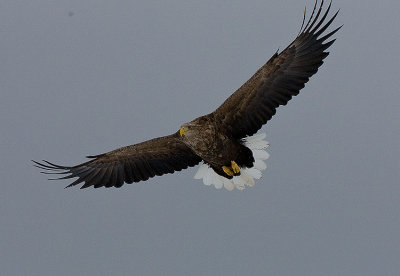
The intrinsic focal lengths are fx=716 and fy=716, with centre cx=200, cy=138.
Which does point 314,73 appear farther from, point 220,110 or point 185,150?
point 185,150

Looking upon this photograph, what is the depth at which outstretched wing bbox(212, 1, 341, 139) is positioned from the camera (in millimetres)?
10172

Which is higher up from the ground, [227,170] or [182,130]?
[182,130]

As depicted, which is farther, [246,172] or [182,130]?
[246,172]

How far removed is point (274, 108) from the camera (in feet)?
Answer: 34.6

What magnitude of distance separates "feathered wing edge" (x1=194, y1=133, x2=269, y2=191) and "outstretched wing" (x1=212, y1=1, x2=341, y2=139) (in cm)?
28

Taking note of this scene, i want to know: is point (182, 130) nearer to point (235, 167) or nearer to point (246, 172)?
point (235, 167)

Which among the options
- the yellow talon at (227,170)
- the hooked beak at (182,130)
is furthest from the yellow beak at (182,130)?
the yellow talon at (227,170)

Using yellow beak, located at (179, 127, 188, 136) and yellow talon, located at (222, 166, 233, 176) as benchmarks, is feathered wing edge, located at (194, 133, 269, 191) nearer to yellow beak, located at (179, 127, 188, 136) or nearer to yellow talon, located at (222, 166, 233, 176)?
yellow talon, located at (222, 166, 233, 176)

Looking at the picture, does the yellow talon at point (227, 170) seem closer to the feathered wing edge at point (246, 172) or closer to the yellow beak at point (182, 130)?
the feathered wing edge at point (246, 172)

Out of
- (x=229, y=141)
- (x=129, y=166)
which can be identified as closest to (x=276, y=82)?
(x=229, y=141)

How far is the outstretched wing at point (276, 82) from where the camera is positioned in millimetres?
10172

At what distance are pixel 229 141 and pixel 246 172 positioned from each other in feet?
2.76

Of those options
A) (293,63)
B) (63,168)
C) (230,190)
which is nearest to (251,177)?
(230,190)

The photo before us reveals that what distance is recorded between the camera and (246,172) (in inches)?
444
